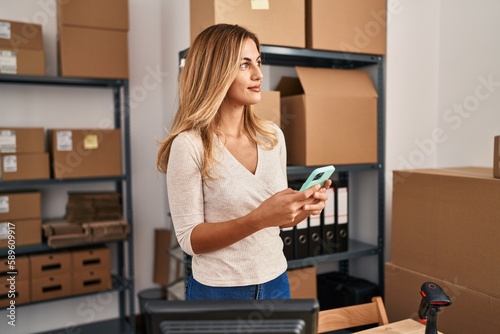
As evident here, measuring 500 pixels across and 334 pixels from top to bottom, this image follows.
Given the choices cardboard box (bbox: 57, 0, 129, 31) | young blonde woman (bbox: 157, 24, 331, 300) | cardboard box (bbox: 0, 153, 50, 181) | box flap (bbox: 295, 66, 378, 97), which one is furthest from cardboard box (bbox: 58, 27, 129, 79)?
young blonde woman (bbox: 157, 24, 331, 300)

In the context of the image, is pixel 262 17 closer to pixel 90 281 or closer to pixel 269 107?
pixel 269 107

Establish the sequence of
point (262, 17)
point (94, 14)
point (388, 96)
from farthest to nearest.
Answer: point (94, 14) → point (388, 96) → point (262, 17)

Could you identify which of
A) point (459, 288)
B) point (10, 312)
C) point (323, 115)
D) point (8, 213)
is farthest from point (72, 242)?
point (459, 288)

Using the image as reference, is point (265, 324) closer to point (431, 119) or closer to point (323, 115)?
point (323, 115)

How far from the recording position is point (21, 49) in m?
2.55

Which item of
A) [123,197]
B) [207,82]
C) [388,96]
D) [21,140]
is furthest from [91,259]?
[388,96]

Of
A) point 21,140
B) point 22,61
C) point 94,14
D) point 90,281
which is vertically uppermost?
point 94,14

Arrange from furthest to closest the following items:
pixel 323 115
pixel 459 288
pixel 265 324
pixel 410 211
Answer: pixel 323 115
pixel 410 211
pixel 459 288
pixel 265 324

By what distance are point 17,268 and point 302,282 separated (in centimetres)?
164

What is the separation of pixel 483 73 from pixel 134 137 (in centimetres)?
222

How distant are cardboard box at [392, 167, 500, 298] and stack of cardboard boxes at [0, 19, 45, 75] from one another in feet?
6.86

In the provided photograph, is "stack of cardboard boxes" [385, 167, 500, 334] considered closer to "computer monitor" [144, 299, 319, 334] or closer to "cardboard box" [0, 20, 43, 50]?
"computer monitor" [144, 299, 319, 334]

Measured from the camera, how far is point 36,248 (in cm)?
264

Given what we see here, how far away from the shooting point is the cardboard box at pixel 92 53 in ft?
8.66
